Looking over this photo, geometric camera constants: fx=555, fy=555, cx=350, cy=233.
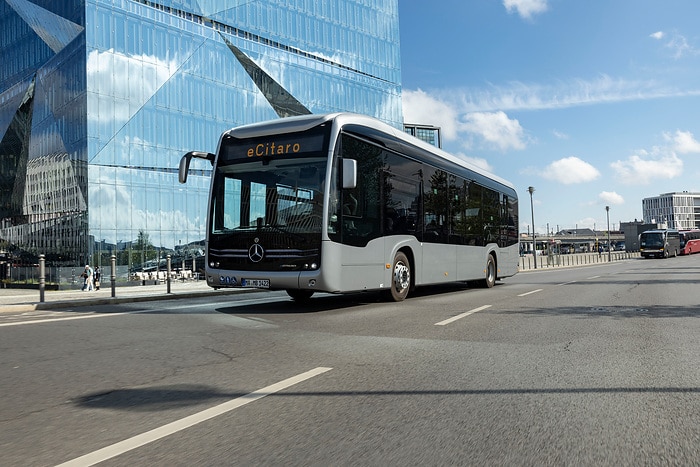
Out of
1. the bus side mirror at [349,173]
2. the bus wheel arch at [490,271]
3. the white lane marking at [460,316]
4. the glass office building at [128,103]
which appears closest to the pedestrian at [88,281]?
the glass office building at [128,103]

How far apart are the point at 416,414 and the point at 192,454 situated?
1.45 m

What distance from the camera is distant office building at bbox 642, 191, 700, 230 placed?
17188 centimetres

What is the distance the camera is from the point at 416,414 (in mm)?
3625

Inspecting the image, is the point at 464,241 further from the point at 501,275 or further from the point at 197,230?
the point at 197,230

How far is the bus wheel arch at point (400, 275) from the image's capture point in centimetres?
1139

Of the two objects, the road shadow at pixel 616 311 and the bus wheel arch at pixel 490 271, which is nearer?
the road shadow at pixel 616 311

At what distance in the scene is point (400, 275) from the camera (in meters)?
11.6

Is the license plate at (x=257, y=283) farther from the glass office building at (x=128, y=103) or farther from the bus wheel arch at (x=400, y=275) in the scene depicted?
the glass office building at (x=128, y=103)

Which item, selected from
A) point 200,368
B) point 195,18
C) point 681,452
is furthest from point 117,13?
point 681,452

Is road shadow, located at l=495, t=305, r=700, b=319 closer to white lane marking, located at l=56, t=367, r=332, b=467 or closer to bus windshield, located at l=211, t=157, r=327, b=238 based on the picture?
bus windshield, located at l=211, t=157, r=327, b=238

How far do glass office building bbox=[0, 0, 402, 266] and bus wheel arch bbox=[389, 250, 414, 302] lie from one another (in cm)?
3328

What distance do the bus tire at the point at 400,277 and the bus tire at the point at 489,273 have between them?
18.6 ft

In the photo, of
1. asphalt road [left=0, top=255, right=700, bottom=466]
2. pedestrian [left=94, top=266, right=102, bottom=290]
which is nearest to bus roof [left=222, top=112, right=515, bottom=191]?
asphalt road [left=0, top=255, right=700, bottom=466]

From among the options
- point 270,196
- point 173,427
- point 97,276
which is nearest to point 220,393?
point 173,427
